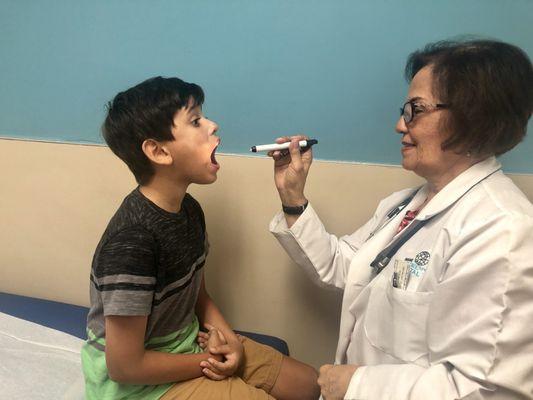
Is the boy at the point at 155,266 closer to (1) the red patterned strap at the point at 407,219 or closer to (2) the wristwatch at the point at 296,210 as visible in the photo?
(2) the wristwatch at the point at 296,210

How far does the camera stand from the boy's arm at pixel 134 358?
915mm

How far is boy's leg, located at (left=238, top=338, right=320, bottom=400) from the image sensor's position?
119cm

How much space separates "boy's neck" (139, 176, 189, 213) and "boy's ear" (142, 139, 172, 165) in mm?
55

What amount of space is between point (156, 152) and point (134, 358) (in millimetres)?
473

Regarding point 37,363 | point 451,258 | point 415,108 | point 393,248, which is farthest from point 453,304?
point 37,363

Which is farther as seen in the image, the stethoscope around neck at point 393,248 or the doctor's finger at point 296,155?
the doctor's finger at point 296,155

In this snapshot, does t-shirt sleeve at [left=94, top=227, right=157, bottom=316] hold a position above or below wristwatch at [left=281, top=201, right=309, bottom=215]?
below

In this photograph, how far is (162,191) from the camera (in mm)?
1023

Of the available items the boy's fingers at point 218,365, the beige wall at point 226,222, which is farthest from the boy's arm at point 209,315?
the beige wall at point 226,222

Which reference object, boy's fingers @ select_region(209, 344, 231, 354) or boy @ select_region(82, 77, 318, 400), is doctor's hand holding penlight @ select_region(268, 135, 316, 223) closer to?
boy @ select_region(82, 77, 318, 400)

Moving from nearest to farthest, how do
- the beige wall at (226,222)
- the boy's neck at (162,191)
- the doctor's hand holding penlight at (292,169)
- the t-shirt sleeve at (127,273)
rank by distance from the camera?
the t-shirt sleeve at (127,273) → the boy's neck at (162,191) → the doctor's hand holding penlight at (292,169) → the beige wall at (226,222)

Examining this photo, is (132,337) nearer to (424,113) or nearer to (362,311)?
(362,311)

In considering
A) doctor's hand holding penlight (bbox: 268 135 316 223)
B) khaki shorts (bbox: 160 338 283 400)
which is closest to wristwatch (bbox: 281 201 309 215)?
doctor's hand holding penlight (bbox: 268 135 316 223)

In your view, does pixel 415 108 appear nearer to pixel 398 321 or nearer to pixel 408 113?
pixel 408 113
